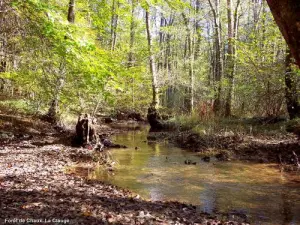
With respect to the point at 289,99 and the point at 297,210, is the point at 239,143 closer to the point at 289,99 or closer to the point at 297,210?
the point at 289,99

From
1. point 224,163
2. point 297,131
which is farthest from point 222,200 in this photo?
point 297,131

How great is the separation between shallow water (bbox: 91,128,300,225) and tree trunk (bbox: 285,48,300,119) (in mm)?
3766

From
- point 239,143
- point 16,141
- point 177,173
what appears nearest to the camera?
point 177,173

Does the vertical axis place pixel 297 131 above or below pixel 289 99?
Result: below

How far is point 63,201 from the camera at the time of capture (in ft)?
14.0

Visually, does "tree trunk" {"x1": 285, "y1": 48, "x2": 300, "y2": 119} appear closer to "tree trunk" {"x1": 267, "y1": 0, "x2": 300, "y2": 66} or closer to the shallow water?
the shallow water

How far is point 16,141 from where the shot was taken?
10094 mm

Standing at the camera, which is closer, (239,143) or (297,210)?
(297,210)

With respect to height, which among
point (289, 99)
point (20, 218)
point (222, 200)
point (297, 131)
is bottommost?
point (222, 200)

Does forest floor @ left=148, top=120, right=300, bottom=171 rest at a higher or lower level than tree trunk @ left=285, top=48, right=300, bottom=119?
lower

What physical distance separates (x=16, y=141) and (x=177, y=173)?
18.6 ft

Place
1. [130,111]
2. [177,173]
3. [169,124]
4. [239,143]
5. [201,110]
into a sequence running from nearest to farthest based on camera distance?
1. [177,173]
2. [239,143]
3. [201,110]
4. [169,124]
5. [130,111]

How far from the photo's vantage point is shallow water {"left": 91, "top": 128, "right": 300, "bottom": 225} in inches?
205

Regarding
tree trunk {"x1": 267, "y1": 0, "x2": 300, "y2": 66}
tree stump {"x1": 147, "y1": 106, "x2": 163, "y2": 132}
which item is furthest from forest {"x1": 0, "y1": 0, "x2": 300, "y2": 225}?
tree stump {"x1": 147, "y1": 106, "x2": 163, "y2": 132}
